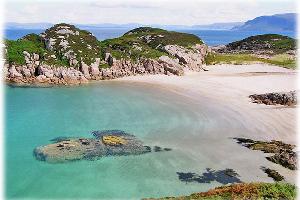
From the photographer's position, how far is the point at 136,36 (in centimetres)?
10206

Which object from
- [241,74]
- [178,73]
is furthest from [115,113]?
[241,74]

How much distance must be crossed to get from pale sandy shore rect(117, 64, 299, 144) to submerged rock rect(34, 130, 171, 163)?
12902 millimetres

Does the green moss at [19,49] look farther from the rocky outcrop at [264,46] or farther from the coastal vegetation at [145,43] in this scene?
the rocky outcrop at [264,46]

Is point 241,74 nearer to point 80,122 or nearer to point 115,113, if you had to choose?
point 115,113

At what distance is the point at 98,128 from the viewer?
1736 inches

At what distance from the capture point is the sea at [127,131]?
1160 inches

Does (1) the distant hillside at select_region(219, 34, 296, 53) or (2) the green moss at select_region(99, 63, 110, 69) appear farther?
(1) the distant hillside at select_region(219, 34, 296, 53)

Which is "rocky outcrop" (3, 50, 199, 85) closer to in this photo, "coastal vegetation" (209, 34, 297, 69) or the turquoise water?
the turquoise water

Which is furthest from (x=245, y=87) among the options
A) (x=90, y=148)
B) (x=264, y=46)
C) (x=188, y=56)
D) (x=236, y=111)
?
(x=264, y=46)

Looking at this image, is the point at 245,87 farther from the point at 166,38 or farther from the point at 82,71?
the point at 166,38

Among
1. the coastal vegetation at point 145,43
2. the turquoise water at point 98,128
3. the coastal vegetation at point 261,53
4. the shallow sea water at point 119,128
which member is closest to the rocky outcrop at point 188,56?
the coastal vegetation at point 145,43

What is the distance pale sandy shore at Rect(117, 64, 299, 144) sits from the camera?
45.3 metres

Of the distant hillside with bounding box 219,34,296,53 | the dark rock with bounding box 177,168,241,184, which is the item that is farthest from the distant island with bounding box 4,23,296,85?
the dark rock with bounding box 177,168,241,184

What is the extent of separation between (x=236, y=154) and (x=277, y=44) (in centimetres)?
10247
